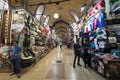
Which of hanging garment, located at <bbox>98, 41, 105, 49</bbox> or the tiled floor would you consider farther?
hanging garment, located at <bbox>98, 41, 105, 49</bbox>

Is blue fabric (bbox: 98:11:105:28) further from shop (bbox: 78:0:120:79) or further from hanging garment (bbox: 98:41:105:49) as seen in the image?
hanging garment (bbox: 98:41:105:49)

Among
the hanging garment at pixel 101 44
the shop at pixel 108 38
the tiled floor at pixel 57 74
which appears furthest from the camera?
the hanging garment at pixel 101 44

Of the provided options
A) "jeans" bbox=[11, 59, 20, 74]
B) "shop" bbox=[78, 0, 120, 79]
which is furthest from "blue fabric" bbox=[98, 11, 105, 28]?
"jeans" bbox=[11, 59, 20, 74]

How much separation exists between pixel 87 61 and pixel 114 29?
2454 mm

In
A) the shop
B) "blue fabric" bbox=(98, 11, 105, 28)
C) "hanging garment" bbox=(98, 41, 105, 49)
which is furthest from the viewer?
"blue fabric" bbox=(98, 11, 105, 28)

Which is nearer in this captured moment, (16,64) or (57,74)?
(16,64)

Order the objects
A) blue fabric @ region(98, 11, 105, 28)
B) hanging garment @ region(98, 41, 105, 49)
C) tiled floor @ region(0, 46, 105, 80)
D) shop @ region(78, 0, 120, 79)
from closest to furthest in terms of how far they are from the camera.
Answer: shop @ region(78, 0, 120, 79) → tiled floor @ region(0, 46, 105, 80) → hanging garment @ region(98, 41, 105, 49) → blue fabric @ region(98, 11, 105, 28)

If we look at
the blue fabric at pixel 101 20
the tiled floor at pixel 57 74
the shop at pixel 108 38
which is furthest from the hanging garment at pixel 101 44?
the tiled floor at pixel 57 74

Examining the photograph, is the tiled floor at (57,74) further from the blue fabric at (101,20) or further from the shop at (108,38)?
the blue fabric at (101,20)

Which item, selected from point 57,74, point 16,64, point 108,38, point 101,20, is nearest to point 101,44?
point 108,38

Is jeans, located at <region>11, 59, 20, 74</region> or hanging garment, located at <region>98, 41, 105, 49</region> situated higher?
hanging garment, located at <region>98, 41, 105, 49</region>

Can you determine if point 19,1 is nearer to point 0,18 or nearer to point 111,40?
point 0,18

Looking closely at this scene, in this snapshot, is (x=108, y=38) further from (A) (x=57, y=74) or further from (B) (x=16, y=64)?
(B) (x=16, y=64)

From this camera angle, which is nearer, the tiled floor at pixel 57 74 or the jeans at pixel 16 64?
the tiled floor at pixel 57 74
